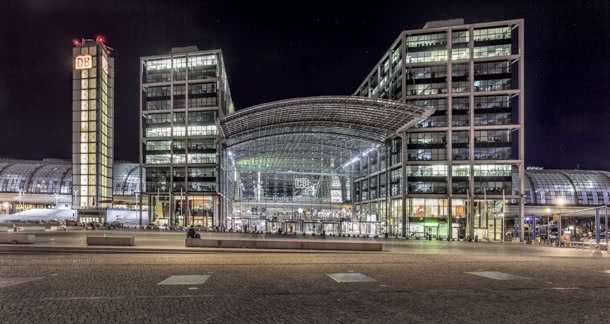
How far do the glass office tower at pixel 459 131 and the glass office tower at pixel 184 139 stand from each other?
1343 inches

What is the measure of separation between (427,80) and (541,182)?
49.3 m

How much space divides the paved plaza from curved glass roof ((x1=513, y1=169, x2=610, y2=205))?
302ft

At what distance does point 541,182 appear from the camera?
9838 cm

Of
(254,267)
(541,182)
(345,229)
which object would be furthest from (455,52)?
(254,267)

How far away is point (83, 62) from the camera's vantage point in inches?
3494

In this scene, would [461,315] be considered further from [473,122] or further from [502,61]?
[502,61]

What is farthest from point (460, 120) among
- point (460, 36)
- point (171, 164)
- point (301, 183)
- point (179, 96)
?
point (171, 164)

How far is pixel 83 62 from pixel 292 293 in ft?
313

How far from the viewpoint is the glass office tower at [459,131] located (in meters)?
67.8

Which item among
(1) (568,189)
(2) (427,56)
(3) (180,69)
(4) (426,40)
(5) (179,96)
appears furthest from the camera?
(1) (568,189)

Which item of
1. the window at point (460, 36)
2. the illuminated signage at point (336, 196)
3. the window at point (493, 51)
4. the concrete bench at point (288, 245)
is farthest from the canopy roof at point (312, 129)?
the concrete bench at point (288, 245)

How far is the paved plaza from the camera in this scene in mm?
7629

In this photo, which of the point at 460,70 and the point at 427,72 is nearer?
the point at 460,70

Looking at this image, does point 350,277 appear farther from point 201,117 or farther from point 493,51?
point 201,117
